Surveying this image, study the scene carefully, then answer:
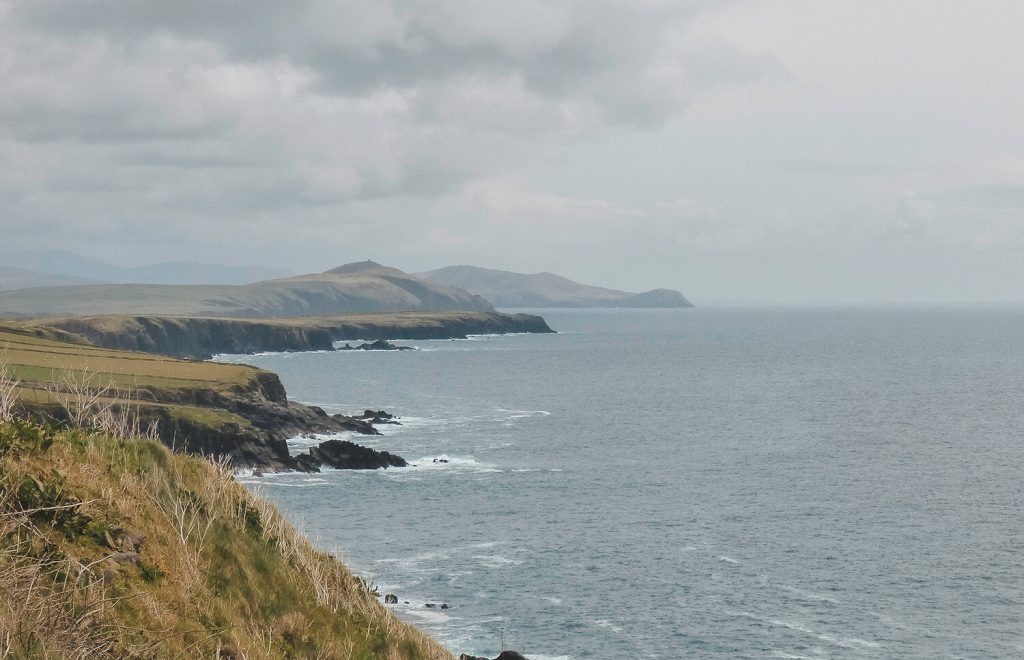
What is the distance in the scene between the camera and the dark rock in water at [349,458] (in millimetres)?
89125

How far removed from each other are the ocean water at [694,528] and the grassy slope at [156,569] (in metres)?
2.69

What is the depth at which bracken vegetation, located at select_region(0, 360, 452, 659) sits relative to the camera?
1071 cm

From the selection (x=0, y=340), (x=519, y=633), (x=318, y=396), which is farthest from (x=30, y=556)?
(x=318, y=396)

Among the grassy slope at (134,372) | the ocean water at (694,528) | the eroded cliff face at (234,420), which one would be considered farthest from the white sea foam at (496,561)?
the grassy slope at (134,372)

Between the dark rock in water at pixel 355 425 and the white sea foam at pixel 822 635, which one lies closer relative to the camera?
the white sea foam at pixel 822 635

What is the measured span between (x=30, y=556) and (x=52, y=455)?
9.42ft

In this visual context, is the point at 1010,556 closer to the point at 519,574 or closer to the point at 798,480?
the point at 798,480

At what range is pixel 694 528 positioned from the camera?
6831cm

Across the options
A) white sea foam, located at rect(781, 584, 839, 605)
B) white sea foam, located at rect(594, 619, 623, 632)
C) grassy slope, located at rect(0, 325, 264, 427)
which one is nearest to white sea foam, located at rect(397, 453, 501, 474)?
grassy slope, located at rect(0, 325, 264, 427)

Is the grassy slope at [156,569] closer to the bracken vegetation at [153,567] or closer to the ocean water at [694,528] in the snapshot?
the bracken vegetation at [153,567]

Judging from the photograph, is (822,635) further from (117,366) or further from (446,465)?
(117,366)

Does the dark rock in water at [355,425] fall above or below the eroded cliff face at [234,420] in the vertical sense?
below

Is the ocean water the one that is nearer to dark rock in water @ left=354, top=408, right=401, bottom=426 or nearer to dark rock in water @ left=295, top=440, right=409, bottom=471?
dark rock in water @ left=295, top=440, right=409, bottom=471

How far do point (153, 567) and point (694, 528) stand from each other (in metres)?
58.6
